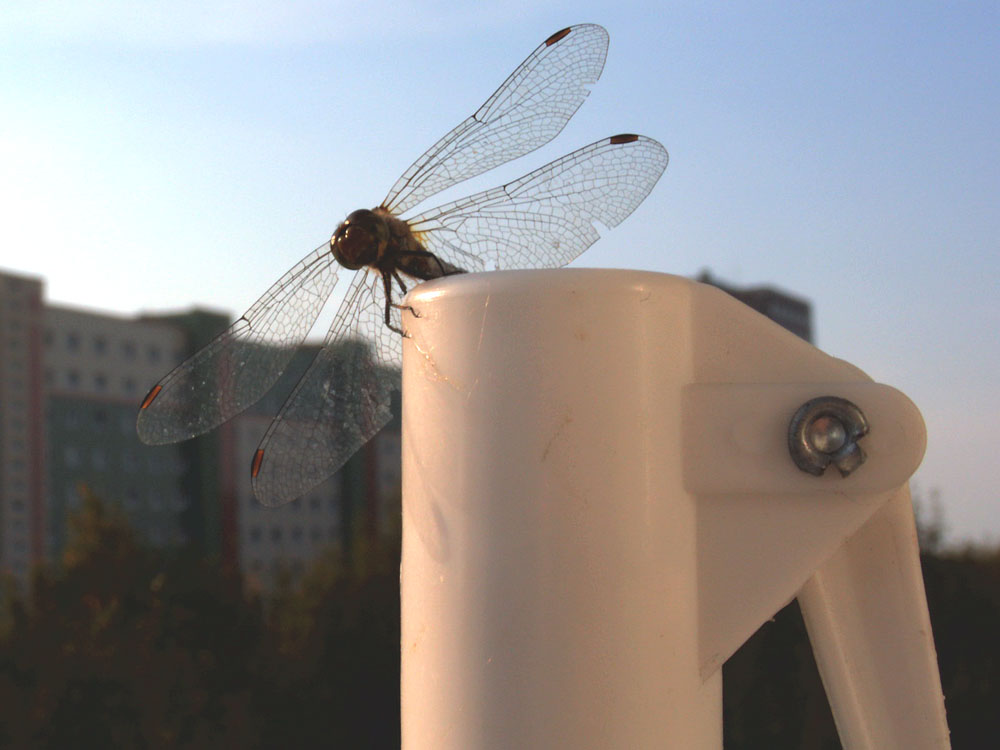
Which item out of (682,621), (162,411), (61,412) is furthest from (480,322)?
(61,412)

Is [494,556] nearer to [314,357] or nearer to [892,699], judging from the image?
[892,699]

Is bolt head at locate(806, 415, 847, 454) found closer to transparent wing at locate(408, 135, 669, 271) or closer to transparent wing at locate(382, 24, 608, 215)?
transparent wing at locate(408, 135, 669, 271)

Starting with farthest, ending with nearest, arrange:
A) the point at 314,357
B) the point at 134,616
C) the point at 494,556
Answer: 1. the point at 134,616
2. the point at 314,357
3. the point at 494,556

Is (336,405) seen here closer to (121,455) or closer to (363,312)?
(363,312)

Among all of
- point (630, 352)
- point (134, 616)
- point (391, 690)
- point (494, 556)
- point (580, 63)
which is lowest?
point (391, 690)

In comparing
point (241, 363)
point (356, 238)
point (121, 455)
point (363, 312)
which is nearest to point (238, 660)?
point (241, 363)

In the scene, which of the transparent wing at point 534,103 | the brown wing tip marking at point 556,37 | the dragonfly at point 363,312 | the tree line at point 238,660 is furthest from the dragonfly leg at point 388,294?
the tree line at point 238,660
